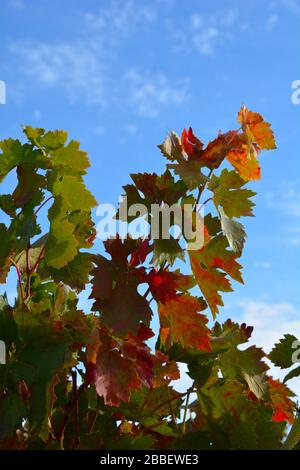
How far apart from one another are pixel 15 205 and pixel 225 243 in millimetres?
606

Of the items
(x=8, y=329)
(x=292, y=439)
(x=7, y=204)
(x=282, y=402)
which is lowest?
(x=292, y=439)

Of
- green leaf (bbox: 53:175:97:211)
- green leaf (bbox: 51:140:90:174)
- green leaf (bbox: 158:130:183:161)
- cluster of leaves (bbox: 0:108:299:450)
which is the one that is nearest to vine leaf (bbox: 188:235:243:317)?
cluster of leaves (bbox: 0:108:299:450)

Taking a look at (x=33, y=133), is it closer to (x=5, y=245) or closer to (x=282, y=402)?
(x=5, y=245)

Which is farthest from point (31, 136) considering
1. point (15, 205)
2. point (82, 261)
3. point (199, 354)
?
point (199, 354)

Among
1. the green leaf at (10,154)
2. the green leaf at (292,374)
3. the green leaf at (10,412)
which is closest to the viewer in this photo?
the green leaf at (10,412)

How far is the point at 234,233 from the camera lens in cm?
186

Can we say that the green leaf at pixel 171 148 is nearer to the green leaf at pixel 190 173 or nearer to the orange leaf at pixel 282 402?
the green leaf at pixel 190 173

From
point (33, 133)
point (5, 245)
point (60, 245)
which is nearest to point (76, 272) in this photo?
point (60, 245)

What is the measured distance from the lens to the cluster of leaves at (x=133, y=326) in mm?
1709

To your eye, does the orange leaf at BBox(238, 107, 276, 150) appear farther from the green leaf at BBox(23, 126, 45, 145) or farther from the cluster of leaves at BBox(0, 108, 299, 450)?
the green leaf at BBox(23, 126, 45, 145)

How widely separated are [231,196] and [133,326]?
485 mm

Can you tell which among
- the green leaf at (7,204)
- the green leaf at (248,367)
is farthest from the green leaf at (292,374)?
the green leaf at (7,204)

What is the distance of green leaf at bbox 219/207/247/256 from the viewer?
184 cm

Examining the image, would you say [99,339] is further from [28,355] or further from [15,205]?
[15,205]
